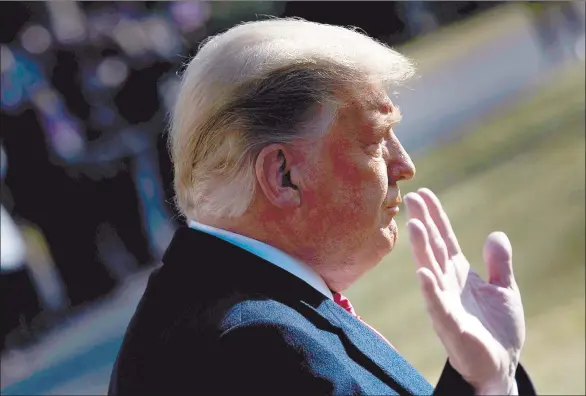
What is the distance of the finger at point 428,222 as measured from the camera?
64.2 inches

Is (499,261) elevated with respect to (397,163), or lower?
lower

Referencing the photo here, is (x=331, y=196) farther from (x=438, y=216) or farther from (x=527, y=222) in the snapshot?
(x=527, y=222)

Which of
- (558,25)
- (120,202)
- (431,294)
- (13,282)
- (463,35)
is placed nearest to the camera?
(431,294)

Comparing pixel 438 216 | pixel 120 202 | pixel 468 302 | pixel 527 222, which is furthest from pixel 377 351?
pixel 527 222

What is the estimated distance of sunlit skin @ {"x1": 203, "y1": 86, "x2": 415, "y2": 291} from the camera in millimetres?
1695

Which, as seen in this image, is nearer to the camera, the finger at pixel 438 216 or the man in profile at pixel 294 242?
the man in profile at pixel 294 242

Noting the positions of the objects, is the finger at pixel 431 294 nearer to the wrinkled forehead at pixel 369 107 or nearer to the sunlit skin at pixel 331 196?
the sunlit skin at pixel 331 196

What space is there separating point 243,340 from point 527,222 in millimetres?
3913

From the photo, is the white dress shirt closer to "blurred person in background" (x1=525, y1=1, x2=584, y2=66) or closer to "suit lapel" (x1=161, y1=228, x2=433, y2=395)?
"suit lapel" (x1=161, y1=228, x2=433, y2=395)

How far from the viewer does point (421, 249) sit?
61.9 inches

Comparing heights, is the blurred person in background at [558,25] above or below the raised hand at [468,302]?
below

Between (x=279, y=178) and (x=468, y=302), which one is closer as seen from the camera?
(x=468, y=302)

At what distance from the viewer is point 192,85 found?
5.63ft

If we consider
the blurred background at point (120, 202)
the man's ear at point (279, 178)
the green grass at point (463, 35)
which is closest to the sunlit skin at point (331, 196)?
the man's ear at point (279, 178)
